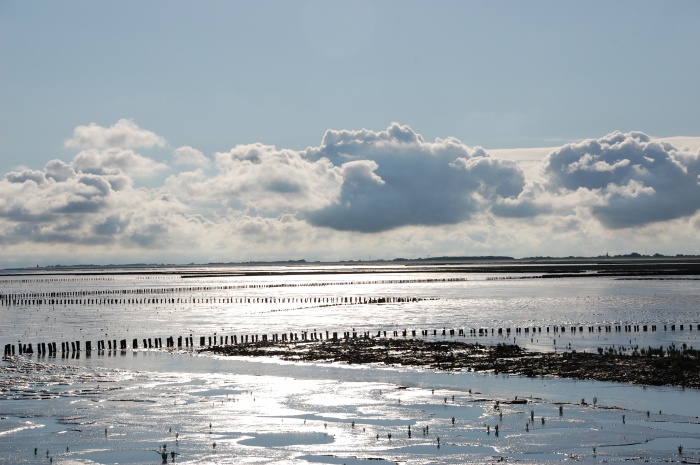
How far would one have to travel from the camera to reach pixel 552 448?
24109mm

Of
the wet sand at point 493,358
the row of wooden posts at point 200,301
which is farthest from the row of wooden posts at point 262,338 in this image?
the row of wooden posts at point 200,301

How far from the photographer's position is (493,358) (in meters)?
45.1

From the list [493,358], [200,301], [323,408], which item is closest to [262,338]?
[493,358]

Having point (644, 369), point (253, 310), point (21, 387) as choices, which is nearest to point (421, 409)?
point (644, 369)

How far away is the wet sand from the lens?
37.6 m

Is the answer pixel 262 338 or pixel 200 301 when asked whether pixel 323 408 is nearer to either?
pixel 262 338

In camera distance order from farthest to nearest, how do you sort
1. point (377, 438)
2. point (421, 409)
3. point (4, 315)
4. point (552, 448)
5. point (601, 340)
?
point (4, 315), point (601, 340), point (421, 409), point (377, 438), point (552, 448)

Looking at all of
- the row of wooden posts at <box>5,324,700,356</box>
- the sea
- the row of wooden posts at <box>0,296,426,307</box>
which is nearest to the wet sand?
the sea

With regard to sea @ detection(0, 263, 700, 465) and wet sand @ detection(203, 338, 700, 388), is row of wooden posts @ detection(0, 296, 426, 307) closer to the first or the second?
sea @ detection(0, 263, 700, 465)

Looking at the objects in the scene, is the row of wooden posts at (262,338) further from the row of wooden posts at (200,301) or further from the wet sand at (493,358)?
the row of wooden posts at (200,301)

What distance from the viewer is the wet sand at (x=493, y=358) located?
1481 inches

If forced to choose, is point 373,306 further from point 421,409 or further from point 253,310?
point 421,409

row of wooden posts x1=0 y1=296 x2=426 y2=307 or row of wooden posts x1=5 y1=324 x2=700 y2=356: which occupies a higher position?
row of wooden posts x1=0 y1=296 x2=426 y2=307

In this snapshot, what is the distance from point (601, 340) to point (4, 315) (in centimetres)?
6855
